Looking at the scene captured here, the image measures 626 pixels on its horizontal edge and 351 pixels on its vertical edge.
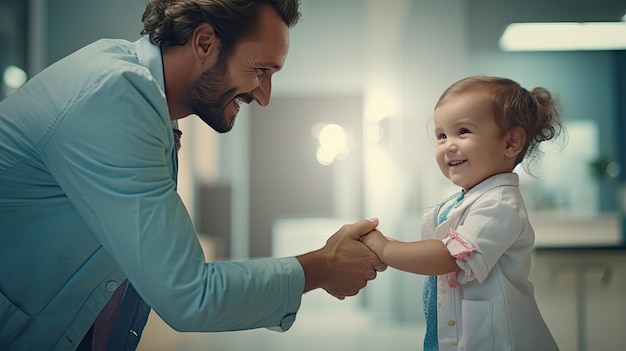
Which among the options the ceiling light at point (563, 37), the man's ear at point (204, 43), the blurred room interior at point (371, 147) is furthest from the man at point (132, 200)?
the ceiling light at point (563, 37)

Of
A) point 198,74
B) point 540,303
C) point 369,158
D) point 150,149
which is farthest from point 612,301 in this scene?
point 150,149

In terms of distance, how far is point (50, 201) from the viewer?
3.73 feet

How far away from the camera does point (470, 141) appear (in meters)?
1.23

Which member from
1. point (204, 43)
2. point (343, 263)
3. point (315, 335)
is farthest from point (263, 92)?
point (315, 335)

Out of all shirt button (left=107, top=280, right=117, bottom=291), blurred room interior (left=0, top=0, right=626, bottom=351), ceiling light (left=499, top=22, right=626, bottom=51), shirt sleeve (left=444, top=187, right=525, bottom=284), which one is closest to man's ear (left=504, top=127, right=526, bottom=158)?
shirt sleeve (left=444, top=187, right=525, bottom=284)

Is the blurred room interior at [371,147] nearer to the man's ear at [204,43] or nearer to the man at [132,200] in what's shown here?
the man at [132,200]

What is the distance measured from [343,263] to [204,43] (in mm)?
572

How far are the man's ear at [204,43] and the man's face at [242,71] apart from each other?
0.02 metres

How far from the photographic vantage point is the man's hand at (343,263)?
3.94 ft

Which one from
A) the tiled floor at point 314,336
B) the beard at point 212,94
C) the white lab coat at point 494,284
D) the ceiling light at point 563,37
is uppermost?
the ceiling light at point 563,37

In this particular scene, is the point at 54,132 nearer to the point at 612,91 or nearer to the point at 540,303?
the point at 540,303

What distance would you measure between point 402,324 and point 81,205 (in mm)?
1963

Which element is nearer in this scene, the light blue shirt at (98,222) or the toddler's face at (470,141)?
the light blue shirt at (98,222)

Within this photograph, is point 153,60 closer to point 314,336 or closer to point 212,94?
point 212,94
